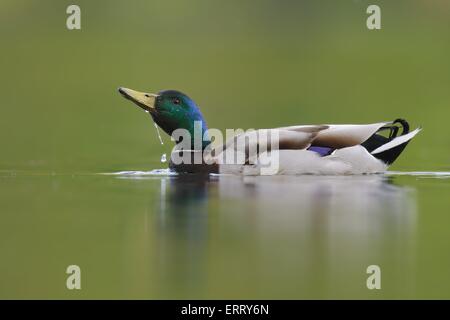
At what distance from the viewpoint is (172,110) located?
11062 mm

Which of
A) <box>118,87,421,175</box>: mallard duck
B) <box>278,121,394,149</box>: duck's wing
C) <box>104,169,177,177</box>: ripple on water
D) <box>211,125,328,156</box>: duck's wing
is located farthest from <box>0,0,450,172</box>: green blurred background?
<box>211,125,328,156</box>: duck's wing

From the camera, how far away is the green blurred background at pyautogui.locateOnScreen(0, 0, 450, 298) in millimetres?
5477

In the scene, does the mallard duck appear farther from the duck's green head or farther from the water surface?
the water surface

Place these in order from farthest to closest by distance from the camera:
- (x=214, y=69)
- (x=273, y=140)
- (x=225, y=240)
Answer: (x=214, y=69) → (x=273, y=140) → (x=225, y=240)

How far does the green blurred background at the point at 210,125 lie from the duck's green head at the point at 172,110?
24.8 inches

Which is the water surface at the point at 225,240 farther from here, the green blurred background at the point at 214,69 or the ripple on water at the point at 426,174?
the green blurred background at the point at 214,69

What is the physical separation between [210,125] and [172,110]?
7.94 feet

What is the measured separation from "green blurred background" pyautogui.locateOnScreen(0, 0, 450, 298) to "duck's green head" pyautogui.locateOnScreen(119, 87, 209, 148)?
630 mm

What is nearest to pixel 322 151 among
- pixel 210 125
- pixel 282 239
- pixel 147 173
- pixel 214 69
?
pixel 147 173

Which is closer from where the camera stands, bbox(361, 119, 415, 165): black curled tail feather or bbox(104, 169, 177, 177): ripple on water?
bbox(104, 169, 177, 177): ripple on water

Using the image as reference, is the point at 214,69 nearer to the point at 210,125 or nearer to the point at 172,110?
the point at 210,125

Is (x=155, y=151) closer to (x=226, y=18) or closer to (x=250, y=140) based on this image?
(x=250, y=140)

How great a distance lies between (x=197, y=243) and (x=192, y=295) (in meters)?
1.23

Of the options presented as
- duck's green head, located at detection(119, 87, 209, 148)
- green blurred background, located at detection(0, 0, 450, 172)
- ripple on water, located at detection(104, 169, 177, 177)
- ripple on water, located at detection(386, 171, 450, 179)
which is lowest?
ripple on water, located at detection(386, 171, 450, 179)
